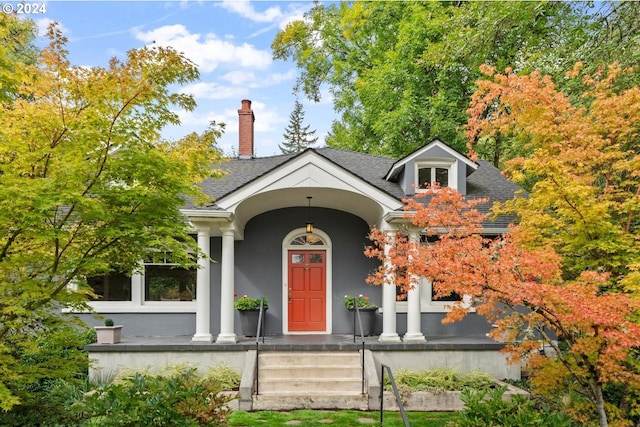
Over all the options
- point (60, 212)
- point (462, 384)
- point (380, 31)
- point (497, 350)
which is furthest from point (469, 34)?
point (380, 31)

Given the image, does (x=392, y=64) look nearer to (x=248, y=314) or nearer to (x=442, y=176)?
(x=442, y=176)

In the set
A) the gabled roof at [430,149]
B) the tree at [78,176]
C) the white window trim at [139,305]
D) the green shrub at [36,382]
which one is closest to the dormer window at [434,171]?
the gabled roof at [430,149]

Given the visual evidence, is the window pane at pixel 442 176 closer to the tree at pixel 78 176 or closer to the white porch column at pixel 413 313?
the white porch column at pixel 413 313

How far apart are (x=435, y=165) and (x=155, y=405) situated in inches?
372

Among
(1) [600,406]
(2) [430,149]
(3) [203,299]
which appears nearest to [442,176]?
(2) [430,149]

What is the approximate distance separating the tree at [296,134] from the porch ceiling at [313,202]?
1422 inches

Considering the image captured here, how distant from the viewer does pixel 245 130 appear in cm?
1435

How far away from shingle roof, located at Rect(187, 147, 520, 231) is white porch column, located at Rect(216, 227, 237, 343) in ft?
6.42

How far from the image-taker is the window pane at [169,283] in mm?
10648

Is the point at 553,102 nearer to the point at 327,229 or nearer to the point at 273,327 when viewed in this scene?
the point at 327,229

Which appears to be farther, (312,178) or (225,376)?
(312,178)

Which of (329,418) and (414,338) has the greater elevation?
(414,338)

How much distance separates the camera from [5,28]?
485cm

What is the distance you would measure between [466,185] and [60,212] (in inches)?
414
